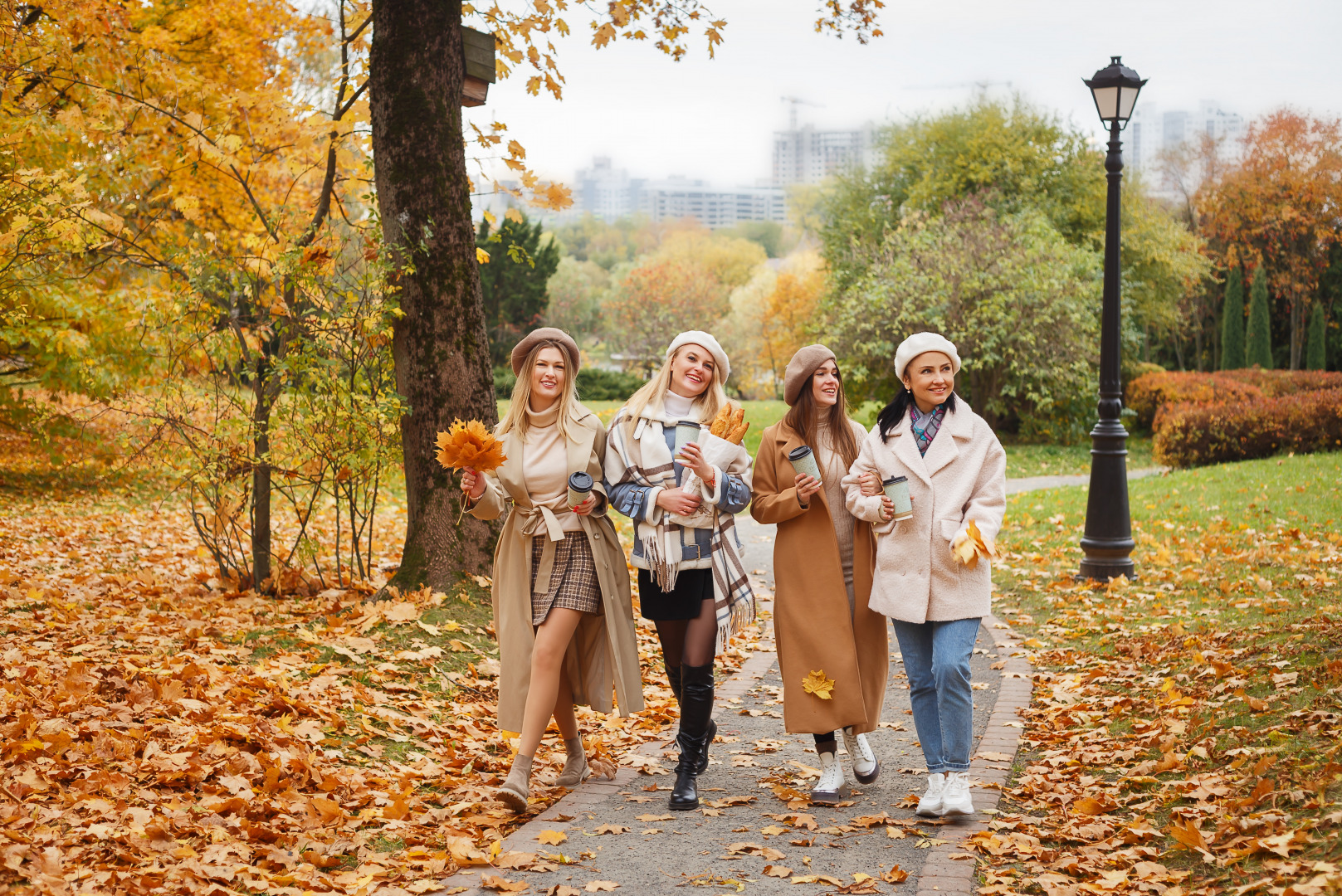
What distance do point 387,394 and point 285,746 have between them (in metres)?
2.96

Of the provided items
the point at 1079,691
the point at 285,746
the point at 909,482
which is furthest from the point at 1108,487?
the point at 285,746

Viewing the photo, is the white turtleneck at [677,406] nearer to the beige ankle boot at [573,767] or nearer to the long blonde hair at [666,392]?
the long blonde hair at [666,392]

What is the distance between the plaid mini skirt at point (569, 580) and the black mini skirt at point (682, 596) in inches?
8.7

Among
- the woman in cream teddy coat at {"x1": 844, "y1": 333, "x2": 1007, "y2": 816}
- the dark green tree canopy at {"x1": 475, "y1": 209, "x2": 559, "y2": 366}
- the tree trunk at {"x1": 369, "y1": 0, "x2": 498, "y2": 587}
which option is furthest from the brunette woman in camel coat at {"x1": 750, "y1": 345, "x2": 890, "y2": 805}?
the dark green tree canopy at {"x1": 475, "y1": 209, "x2": 559, "y2": 366}

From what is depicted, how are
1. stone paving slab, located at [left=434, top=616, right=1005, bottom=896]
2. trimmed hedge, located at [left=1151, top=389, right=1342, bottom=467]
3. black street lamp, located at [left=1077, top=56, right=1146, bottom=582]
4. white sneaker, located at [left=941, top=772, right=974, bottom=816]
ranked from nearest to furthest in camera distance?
stone paving slab, located at [left=434, top=616, right=1005, bottom=896], white sneaker, located at [left=941, top=772, right=974, bottom=816], black street lamp, located at [left=1077, top=56, right=1146, bottom=582], trimmed hedge, located at [left=1151, top=389, right=1342, bottom=467]

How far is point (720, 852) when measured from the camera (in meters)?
4.08

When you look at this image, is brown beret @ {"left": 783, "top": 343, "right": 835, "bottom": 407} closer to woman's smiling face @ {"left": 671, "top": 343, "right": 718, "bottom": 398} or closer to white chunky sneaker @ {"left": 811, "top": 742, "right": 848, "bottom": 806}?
woman's smiling face @ {"left": 671, "top": 343, "right": 718, "bottom": 398}

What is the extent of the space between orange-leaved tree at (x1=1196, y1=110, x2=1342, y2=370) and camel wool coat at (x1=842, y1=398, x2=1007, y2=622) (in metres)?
39.8

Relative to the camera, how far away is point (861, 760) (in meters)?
4.84

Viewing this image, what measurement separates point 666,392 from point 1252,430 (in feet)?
53.4

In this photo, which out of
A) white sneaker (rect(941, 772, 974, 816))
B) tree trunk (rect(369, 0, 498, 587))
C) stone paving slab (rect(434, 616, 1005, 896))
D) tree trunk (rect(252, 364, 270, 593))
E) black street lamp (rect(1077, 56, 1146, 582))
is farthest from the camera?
black street lamp (rect(1077, 56, 1146, 582))

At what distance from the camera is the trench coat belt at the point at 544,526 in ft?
15.1

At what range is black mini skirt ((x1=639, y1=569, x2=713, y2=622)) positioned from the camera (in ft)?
15.2

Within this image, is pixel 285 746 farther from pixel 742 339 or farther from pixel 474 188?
pixel 742 339
